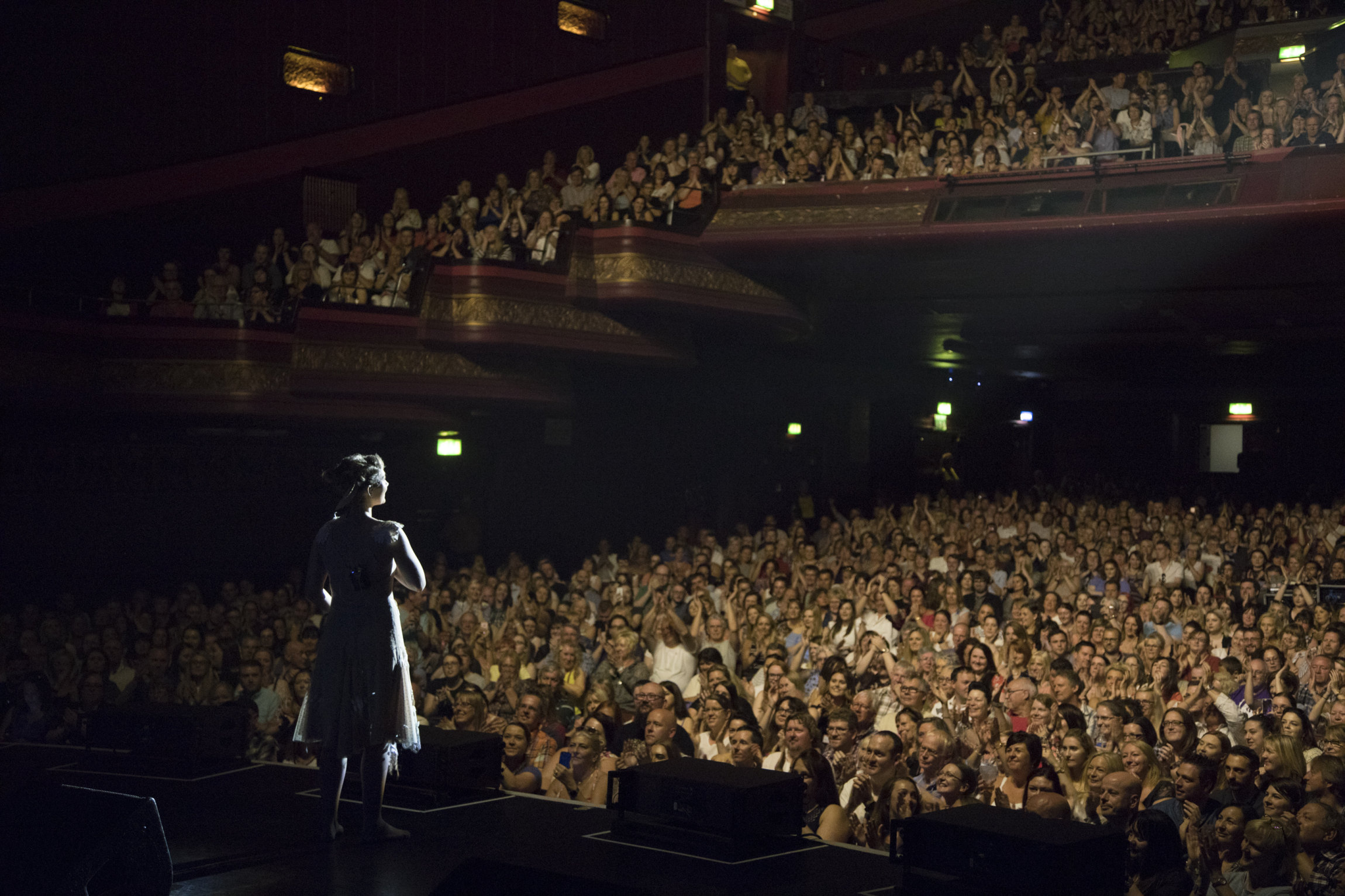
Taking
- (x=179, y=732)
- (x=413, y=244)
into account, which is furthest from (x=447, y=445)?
(x=179, y=732)

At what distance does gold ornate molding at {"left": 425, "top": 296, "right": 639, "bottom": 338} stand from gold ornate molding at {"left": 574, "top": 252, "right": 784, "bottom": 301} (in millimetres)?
425

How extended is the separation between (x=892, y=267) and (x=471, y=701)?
7222 millimetres

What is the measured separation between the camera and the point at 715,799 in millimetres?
4391

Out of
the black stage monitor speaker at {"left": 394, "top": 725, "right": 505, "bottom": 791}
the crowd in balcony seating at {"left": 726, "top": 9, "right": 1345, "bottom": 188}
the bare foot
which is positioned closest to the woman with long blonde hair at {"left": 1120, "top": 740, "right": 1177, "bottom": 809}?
the black stage monitor speaker at {"left": 394, "top": 725, "right": 505, "bottom": 791}

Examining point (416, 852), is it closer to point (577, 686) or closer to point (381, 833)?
point (381, 833)

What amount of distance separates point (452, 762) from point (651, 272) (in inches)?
303

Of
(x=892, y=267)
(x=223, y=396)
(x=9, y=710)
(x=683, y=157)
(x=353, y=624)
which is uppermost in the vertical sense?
(x=683, y=157)

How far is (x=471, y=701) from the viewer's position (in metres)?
6.98

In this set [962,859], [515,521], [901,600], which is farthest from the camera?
[515,521]

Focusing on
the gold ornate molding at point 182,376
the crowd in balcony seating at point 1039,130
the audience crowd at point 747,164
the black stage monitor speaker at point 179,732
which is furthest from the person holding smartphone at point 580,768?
the crowd in balcony seating at point 1039,130

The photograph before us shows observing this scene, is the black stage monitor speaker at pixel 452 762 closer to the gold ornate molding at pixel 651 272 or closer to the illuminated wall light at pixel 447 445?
the gold ornate molding at pixel 651 272

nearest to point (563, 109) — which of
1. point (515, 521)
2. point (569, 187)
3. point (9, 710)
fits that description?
point (569, 187)

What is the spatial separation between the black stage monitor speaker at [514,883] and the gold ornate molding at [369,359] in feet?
31.0

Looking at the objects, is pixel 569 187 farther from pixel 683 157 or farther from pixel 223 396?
pixel 223 396
